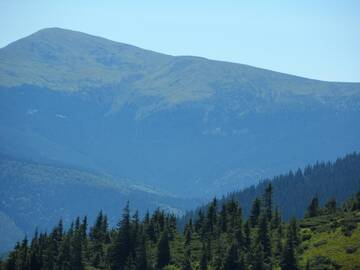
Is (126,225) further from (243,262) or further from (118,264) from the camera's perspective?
(243,262)

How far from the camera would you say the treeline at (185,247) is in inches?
5822

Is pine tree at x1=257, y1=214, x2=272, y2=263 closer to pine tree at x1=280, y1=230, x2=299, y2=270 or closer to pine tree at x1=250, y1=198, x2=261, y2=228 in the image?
pine tree at x1=280, y1=230, x2=299, y2=270

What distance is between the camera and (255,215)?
190 meters

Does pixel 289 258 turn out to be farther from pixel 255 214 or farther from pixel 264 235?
pixel 255 214

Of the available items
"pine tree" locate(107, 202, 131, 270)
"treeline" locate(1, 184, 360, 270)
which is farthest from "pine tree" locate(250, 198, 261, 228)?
"pine tree" locate(107, 202, 131, 270)

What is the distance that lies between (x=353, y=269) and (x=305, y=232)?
33387mm

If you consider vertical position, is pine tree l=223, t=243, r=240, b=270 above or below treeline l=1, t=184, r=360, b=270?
below

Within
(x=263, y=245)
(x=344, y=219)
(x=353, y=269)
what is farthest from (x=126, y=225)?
(x=353, y=269)

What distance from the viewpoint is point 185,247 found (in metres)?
172

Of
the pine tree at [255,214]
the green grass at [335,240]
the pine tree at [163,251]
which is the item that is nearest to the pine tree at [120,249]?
the pine tree at [163,251]

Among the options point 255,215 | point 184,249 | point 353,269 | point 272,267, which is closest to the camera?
point 353,269

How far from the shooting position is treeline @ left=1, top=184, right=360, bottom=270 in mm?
147875

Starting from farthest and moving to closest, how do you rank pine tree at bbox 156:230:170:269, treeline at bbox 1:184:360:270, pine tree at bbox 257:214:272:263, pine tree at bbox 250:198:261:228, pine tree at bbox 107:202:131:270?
pine tree at bbox 250:198:261:228 → pine tree at bbox 107:202:131:270 → pine tree at bbox 156:230:170:269 → pine tree at bbox 257:214:272:263 → treeline at bbox 1:184:360:270

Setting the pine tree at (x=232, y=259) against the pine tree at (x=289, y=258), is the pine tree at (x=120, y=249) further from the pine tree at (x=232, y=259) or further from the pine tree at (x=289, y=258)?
the pine tree at (x=289, y=258)
